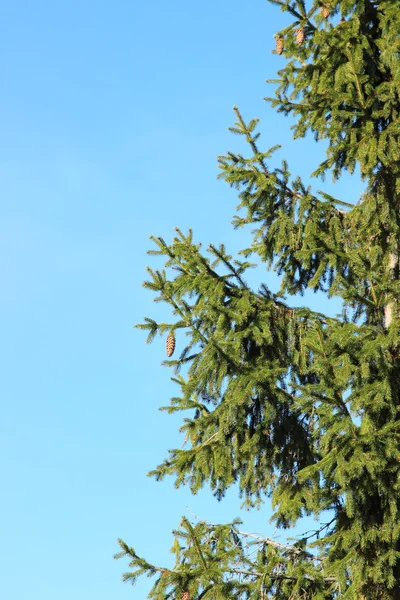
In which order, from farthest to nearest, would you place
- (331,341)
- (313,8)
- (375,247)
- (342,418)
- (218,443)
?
(313,8) < (375,247) < (218,443) < (331,341) < (342,418)

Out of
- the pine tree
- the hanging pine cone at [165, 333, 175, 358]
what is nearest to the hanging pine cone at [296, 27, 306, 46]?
the pine tree

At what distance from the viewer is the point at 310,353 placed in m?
8.99

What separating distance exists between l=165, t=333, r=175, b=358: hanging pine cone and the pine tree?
9 centimetres

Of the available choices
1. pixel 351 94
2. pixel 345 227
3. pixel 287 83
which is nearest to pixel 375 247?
pixel 345 227

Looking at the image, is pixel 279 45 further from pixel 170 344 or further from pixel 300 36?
pixel 170 344

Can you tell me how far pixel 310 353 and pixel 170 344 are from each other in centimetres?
174

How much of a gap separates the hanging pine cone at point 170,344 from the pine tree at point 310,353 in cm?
9

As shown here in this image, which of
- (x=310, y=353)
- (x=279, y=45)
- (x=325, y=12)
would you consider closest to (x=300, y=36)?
(x=279, y=45)

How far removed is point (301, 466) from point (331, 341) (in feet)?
7.27

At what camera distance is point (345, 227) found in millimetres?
9789

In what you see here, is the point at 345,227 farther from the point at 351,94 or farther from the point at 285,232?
the point at 351,94

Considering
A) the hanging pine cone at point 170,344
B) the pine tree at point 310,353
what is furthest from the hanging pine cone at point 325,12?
the hanging pine cone at point 170,344

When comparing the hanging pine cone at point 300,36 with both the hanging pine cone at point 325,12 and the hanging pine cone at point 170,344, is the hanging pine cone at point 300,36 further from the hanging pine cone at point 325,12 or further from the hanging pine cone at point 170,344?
the hanging pine cone at point 170,344

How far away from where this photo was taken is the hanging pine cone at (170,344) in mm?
8554
